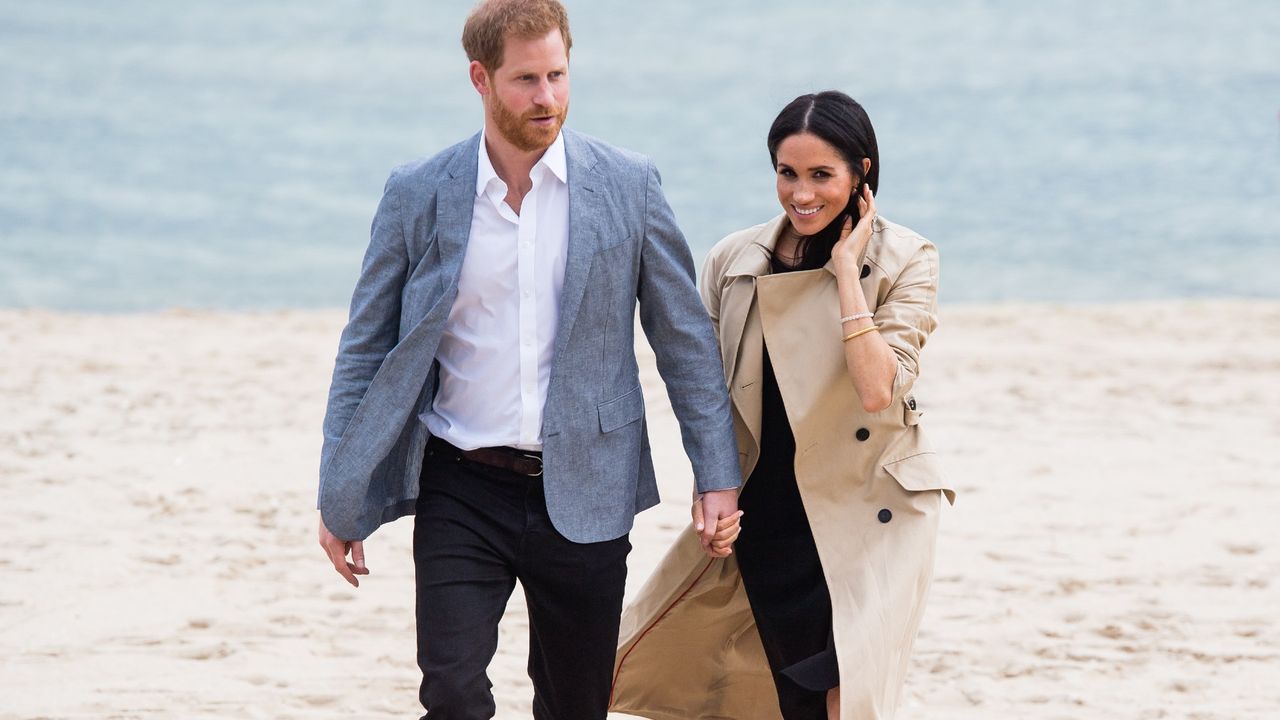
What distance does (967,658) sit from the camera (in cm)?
590

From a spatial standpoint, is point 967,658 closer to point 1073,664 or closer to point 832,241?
point 1073,664

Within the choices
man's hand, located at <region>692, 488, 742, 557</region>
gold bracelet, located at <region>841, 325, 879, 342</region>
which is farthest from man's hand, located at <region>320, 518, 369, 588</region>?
gold bracelet, located at <region>841, 325, 879, 342</region>

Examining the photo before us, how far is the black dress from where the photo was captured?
12.6 ft

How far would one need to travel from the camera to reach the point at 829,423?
3787 millimetres

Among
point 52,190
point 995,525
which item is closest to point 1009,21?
point 52,190

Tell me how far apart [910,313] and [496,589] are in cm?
117

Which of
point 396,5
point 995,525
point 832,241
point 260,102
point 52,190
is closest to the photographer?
point 832,241

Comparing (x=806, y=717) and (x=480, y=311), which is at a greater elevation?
(x=480, y=311)

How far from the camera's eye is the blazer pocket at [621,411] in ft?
12.0

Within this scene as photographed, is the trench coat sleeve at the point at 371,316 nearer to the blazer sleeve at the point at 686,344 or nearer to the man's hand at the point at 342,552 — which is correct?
the man's hand at the point at 342,552

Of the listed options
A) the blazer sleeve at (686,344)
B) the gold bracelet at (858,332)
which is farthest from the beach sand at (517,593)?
the gold bracelet at (858,332)

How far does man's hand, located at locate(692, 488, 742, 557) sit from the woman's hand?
0.59m

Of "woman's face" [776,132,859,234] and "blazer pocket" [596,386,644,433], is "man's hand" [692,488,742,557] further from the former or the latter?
"woman's face" [776,132,859,234]

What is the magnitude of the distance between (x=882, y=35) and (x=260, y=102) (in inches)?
688
